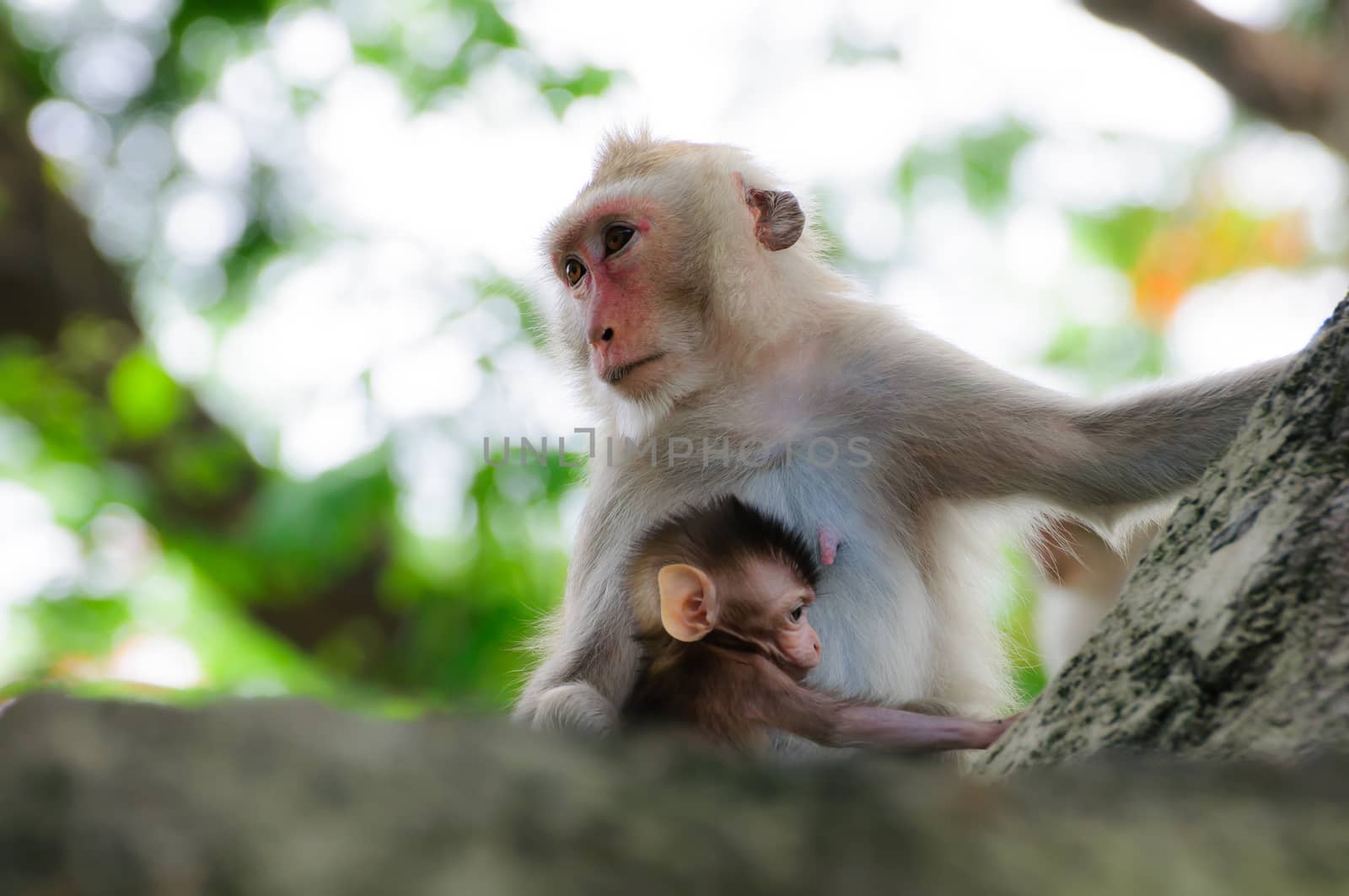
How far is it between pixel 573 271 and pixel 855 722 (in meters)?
1.69

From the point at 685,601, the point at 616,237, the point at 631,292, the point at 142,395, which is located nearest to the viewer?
the point at 685,601

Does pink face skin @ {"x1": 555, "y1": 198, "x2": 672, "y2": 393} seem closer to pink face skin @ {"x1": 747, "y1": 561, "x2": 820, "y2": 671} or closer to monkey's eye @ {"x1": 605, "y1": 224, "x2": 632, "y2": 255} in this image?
monkey's eye @ {"x1": 605, "y1": 224, "x2": 632, "y2": 255}

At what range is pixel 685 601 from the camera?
2.65 metres

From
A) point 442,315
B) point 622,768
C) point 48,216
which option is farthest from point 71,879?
point 48,216

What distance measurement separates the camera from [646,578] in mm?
2791

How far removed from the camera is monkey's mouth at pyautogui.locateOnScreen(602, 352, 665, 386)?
10.6ft

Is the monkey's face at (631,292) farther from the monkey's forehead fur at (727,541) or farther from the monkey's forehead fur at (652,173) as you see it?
the monkey's forehead fur at (727,541)

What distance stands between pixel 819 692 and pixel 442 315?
9.75 ft

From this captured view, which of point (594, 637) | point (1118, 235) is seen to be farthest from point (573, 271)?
point (1118, 235)

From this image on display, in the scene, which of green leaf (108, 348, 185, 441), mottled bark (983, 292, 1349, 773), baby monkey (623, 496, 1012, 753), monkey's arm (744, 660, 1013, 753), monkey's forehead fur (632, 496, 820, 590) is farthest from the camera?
green leaf (108, 348, 185, 441)

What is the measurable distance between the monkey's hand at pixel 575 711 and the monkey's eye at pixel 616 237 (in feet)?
4.04

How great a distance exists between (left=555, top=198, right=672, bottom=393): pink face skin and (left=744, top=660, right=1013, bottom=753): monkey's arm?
0.97m

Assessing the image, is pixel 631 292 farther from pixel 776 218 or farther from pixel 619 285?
pixel 776 218

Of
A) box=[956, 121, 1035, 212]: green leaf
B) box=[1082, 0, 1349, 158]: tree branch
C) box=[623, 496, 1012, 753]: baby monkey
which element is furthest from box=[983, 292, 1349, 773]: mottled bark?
box=[956, 121, 1035, 212]: green leaf
